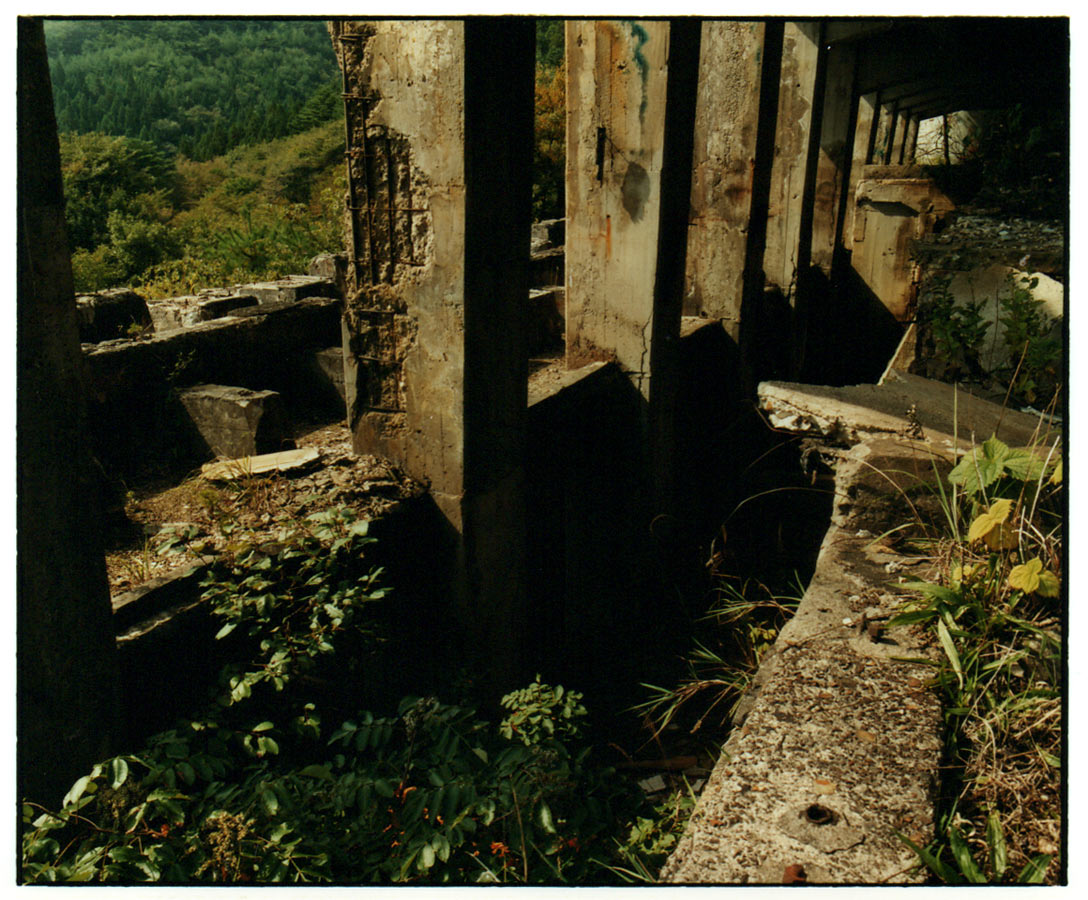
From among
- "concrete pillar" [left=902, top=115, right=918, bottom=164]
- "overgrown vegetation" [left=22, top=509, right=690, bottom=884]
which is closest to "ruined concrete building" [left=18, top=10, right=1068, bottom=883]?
"overgrown vegetation" [left=22, top=509, right=690, bottom=884]

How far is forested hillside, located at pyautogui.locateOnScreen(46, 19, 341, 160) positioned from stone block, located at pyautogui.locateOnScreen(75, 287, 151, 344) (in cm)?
2264

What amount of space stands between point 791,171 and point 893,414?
195 inches

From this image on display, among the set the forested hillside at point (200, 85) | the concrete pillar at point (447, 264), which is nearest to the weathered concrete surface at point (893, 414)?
the concrete pillar at point (447, 264)

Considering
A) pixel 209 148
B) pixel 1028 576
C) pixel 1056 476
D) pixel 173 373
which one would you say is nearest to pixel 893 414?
pixel 1056 476

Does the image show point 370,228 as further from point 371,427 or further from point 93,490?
point 93,490

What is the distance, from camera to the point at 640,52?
4.96m

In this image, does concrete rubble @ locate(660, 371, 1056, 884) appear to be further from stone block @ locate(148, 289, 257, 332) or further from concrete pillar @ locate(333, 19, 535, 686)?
stone block @ locate(148, 289, 257, 332)

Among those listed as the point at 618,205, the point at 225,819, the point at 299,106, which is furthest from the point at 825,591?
the point at 299,106

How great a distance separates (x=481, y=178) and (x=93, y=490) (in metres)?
2.04

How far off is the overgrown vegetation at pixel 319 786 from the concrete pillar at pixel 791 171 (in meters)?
5.62

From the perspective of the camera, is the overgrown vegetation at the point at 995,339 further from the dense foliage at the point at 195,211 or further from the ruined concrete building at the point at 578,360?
the dense foliage at the point at 195,211

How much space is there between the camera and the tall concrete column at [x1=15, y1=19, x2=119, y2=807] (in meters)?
2.12

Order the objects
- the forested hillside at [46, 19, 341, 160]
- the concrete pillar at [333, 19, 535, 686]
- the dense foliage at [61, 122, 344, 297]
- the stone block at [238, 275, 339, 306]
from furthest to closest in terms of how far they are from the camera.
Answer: the forested hillside at [46, 19, 341, 160] → the dense foliage at [61, 122, 344, 297] → the stone block at [238, 275, 339, 306] → the concrete pillar at [333, 19, 535, 686]

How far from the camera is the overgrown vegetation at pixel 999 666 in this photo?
5.27ft
